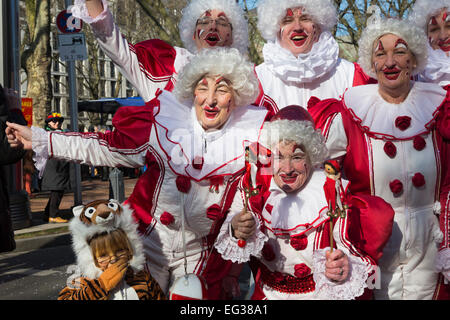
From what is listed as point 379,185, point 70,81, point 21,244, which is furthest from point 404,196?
point 70,81

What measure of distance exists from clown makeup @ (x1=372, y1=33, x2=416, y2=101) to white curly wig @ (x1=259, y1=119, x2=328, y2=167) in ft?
1.58

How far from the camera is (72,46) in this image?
8.78 m

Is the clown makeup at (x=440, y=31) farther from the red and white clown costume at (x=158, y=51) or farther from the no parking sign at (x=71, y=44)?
the no parking sign at (x=71, y=44)

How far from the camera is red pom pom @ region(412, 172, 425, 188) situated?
288 cm

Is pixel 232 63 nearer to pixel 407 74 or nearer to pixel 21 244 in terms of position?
pixel 407 74

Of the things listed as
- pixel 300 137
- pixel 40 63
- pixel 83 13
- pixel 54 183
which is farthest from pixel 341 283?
pixel 40 63

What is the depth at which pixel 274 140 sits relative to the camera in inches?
109

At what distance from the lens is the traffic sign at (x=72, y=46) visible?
8742 millimetres

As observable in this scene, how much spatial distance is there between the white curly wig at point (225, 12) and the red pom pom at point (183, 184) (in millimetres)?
1446

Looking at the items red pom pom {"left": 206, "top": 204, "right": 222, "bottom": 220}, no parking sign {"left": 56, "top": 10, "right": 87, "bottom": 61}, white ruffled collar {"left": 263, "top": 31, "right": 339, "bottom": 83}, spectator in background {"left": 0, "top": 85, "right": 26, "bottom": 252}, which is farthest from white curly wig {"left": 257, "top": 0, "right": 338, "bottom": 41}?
no parking sign {"left": 56, "top": 10, "right": 87, "bottom": 61}

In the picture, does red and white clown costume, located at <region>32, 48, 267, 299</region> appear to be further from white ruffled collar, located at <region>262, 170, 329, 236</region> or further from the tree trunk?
the tree trunk

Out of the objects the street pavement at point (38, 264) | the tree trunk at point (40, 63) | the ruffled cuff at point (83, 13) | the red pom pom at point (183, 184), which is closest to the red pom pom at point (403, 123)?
the red pom pom at point (183, 184)
